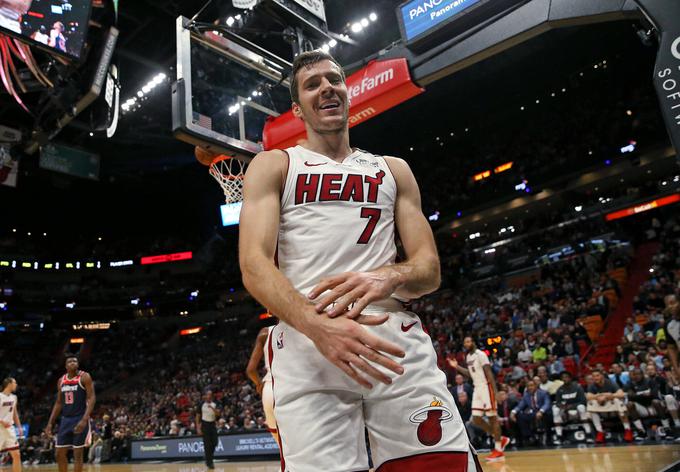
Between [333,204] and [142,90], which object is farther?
[142,90]

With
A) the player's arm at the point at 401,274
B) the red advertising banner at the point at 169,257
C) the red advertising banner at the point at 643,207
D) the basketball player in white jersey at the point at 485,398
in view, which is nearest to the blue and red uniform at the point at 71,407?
the basketball player in white jersey at the point at 485,398

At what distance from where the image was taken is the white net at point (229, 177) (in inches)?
247

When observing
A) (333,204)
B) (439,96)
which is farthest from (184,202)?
(333,204)

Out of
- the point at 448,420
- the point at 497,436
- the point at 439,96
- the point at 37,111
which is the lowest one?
the point at 497,436

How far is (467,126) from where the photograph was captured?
2752cm

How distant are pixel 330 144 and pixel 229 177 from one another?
434 centimetres

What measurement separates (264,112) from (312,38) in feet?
3.34

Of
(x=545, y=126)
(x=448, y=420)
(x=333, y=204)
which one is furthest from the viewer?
(x=545, y=126)

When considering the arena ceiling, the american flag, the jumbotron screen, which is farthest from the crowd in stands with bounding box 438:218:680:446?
the jumbotron screen

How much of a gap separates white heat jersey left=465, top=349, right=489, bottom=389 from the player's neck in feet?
24.3

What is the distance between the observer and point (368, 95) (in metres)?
5.64

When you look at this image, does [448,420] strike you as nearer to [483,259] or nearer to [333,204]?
[333,204]

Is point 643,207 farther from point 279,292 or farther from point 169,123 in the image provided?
point 279,292

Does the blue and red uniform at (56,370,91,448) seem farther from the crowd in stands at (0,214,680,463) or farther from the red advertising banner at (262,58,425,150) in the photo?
the crowd in stands at (0,214,680,463)
